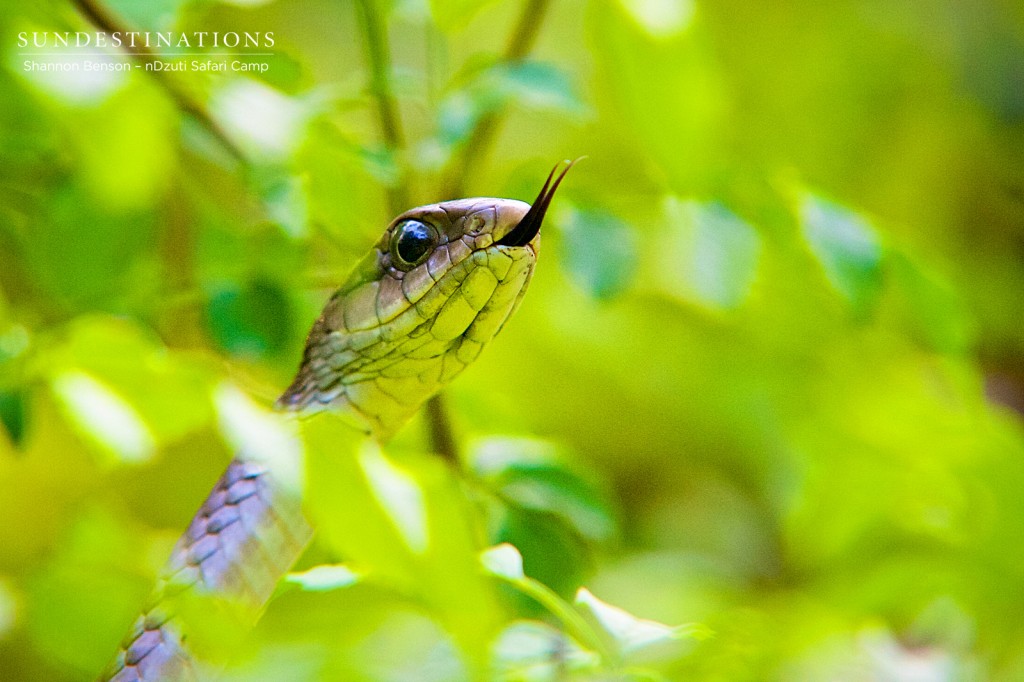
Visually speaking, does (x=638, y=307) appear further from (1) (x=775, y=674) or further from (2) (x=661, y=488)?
(1) (x=775, y=674)

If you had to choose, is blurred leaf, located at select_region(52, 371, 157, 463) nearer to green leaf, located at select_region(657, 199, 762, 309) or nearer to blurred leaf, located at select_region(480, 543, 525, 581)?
blurred leaf, located at select_region(480, 543, 525, 581)

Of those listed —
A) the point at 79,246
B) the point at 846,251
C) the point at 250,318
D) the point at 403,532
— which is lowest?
the point at 403,532

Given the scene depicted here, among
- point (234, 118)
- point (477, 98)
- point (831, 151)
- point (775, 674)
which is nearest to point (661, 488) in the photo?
point (831, 151)

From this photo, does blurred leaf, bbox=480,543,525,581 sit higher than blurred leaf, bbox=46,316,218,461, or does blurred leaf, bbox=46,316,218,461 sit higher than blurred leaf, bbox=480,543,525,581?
blurred leaf, bbox=46,316,218,461

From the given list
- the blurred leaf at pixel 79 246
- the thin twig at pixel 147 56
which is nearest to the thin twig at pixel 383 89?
the thin twig at pixel 147 56

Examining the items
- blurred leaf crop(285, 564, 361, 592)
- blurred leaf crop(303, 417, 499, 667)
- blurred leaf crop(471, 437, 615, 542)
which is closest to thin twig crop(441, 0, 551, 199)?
blurred leaf crop(471, 437, 615, 542)

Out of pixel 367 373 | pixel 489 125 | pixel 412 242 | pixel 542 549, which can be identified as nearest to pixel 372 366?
pixel 367 373

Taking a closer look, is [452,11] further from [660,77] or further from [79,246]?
[79,246]

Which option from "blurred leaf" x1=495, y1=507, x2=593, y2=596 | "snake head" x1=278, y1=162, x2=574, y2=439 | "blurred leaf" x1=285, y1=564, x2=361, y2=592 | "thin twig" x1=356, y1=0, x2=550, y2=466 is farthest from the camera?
"thin twig" x1=356, y1=0, x2=550, y2=466
